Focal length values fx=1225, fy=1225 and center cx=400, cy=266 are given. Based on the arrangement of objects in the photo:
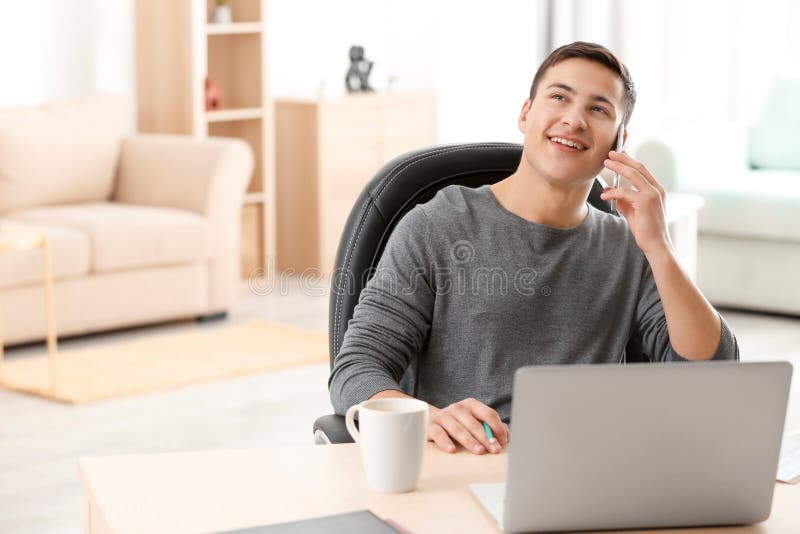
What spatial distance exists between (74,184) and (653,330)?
3.58 meters

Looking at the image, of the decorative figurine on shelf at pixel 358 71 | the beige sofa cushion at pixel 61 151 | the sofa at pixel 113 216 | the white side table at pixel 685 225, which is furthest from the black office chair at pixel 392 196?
the decorative figurine on shelf at pixel 358 71

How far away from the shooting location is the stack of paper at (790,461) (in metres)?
1.30

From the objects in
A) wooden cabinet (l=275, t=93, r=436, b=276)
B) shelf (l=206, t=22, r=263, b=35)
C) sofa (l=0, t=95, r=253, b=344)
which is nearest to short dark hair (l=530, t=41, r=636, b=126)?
sofa (l=0, t=95, r=253, b=344)

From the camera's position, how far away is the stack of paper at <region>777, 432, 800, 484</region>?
1297mm

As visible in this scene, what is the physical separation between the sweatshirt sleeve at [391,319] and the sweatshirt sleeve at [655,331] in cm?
31

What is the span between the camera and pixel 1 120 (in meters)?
4.70

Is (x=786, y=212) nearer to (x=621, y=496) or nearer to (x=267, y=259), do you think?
(x=267, y=259)

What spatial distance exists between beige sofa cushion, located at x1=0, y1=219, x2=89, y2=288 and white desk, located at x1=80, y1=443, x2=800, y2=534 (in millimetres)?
3023

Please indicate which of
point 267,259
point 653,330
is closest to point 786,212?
point 267,259

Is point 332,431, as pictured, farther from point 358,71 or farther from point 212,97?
point 358,71

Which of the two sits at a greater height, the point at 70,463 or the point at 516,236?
the point at 516,236

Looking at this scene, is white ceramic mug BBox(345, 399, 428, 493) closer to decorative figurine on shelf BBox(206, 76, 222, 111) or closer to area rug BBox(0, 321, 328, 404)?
area rug BBox(0, 321, 328, 404)

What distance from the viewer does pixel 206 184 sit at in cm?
480

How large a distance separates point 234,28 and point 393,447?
457 cm
